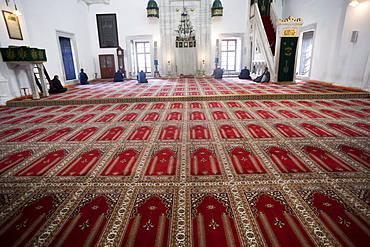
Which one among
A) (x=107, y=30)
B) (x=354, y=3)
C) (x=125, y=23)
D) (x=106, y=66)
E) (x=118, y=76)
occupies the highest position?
(x=125, y=23)

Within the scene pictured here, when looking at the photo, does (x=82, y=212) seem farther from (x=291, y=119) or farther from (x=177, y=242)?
(x=291, y=119)

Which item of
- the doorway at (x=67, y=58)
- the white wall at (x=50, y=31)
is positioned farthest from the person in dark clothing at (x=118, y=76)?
the doorway at (x=67, y=58)

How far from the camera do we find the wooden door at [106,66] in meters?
10.6

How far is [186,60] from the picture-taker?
11.0 m

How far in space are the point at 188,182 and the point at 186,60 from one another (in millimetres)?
10036

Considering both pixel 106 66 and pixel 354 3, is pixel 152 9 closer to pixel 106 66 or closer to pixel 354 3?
pixel 106 66

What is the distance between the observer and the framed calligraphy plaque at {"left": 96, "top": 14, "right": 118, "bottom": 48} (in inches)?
413

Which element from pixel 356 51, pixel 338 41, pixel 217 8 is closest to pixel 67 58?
pixel 217 8

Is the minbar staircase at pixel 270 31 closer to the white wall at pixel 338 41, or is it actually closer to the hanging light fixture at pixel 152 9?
the white wall at pixel 338 41

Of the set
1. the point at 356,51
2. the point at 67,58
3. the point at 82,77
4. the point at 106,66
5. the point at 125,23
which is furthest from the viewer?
the point at 106,66

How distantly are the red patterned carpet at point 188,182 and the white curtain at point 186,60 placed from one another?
812 centimetres

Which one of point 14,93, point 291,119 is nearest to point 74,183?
point 291,119

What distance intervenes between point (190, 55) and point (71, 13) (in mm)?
5639

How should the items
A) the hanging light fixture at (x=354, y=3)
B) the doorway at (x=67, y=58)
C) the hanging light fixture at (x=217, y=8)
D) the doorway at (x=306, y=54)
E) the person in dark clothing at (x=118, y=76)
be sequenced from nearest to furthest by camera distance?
the hanging light fixture at (x=354, y=3)
the doorway at (x=67, y=58)
the doorway at (x=306, y=54)
the person in dark clothing at (x=118, y=76)
the hanging light fixture at (x=217, y=8)
